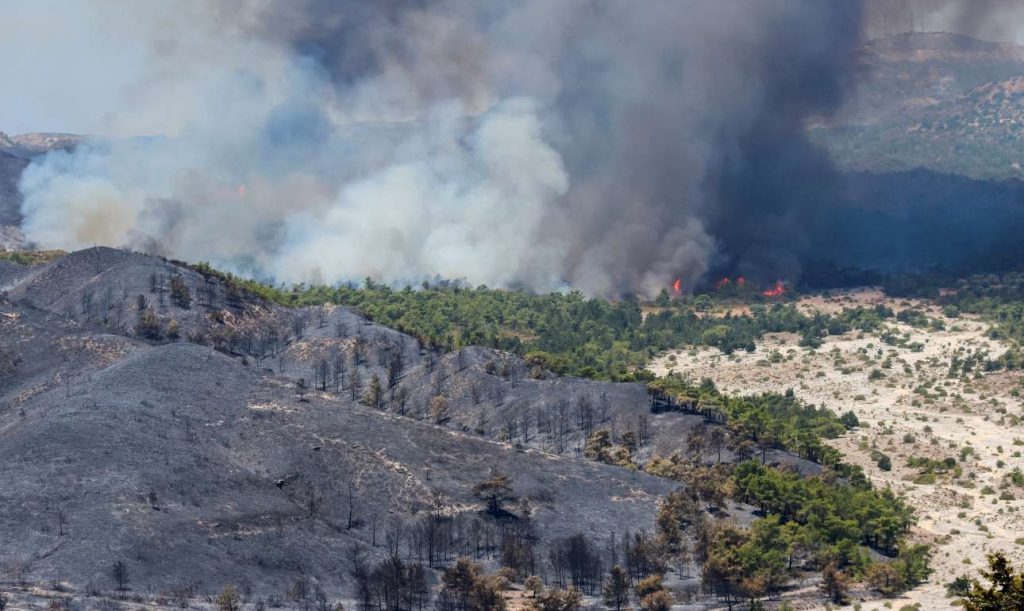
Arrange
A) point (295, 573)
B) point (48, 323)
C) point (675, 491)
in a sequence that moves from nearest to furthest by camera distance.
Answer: point (295, 573) < point (675, 491) < point (48, 323)

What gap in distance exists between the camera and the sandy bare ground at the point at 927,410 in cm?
11269

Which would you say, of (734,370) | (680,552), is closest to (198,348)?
(680,552)

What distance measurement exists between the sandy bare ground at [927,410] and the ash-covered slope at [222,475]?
71.9 feet

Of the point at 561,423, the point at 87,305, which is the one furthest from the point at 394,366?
the point at 87,305

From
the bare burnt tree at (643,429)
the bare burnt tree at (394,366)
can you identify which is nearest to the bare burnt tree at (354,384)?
the bare burnt tree at (394,366)

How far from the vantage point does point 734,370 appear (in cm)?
16912

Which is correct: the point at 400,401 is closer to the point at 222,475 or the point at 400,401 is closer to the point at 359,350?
the point at 359,350

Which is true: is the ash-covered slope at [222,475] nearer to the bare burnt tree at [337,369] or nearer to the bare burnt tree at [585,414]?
the bare burnt tree at [337,369]

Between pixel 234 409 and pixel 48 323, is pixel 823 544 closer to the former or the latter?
pixel 234 409

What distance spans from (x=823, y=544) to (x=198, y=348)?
180 feet

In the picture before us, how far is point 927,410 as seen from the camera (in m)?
149

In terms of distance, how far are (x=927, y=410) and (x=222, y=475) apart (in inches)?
2974

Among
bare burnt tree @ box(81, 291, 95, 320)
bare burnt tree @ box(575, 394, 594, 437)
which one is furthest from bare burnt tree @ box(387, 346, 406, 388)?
bare burnt tree @ box(81, 291, 95, 320)

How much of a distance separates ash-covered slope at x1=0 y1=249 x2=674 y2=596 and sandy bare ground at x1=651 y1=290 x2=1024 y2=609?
862 inches
